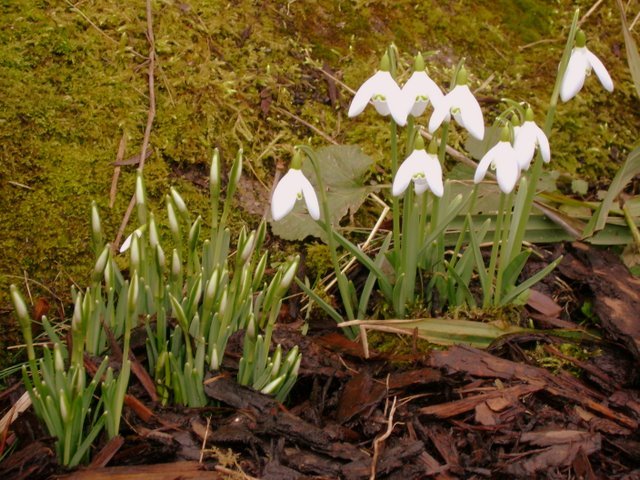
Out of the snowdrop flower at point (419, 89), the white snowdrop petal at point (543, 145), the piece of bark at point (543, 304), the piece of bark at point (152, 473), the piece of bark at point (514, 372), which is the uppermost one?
the snowdrop flower at point (419, 89)

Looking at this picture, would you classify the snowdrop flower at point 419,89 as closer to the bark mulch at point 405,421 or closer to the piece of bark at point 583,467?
the bark mulch at point 405,421

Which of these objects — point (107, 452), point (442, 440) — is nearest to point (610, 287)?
point (442, 440)

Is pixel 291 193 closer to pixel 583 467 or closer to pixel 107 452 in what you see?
pixel 107 452

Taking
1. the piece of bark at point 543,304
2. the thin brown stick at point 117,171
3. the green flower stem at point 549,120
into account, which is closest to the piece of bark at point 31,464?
the thin brown stick at point 117,171

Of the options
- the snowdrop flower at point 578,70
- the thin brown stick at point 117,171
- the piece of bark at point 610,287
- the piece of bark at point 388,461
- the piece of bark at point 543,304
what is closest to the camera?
the piece of bark at point 388,461

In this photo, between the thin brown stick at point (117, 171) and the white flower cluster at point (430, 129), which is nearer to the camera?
the white flower cluster at point (430, 129)

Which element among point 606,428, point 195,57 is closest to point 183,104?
point 195,57

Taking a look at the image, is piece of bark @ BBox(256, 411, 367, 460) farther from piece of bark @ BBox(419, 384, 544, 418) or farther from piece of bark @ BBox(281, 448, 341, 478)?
piece of bark @ BBox(419, 384, 544, 418)

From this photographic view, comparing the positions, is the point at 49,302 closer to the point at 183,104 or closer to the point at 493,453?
the point at 183,104
